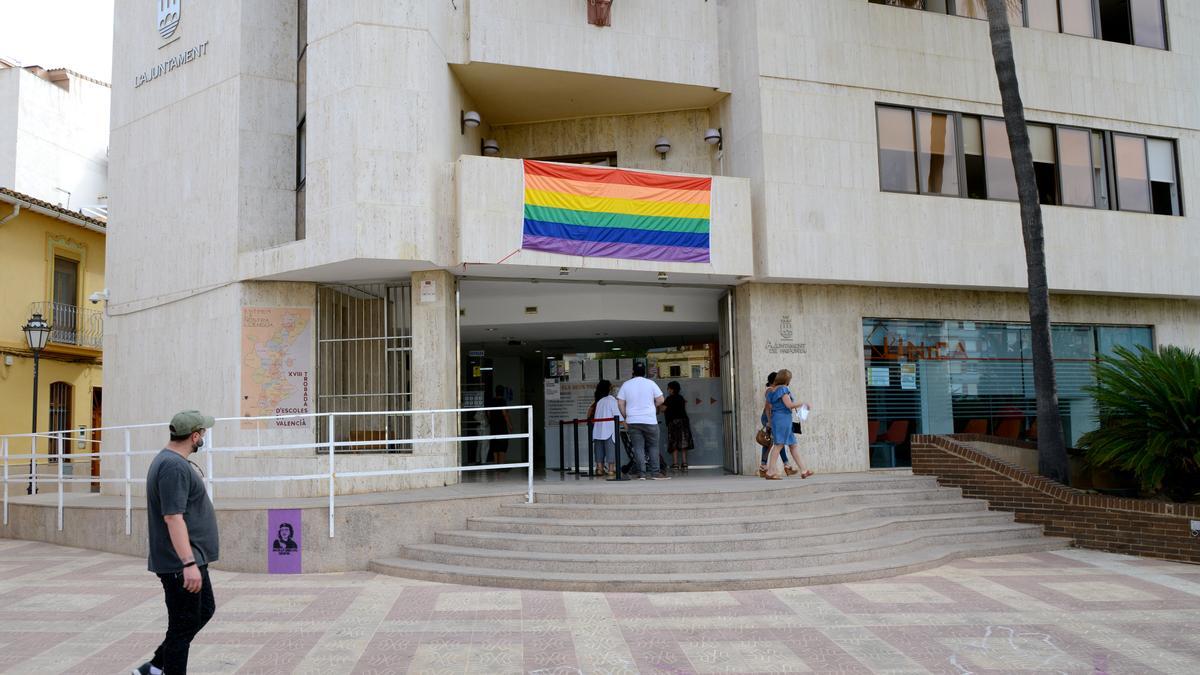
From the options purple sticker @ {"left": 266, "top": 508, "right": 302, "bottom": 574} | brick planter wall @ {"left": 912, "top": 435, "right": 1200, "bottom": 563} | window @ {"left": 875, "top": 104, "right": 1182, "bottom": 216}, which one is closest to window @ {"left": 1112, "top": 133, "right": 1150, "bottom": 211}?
window @ {"left": 875, "top": 104, "right": 1182, "bottom": 216}

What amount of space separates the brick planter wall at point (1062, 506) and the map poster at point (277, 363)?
9.25 meters

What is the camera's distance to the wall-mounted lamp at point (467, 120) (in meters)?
14.3

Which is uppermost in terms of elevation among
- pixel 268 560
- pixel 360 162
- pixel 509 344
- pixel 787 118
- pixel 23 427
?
pixel 787 118

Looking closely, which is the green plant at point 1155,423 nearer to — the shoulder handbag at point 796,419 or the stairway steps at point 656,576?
the stairway steps at point 656,576

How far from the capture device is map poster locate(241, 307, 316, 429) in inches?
518

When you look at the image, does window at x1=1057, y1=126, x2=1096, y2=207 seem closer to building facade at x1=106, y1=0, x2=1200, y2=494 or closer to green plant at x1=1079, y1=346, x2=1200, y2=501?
building facade at x1=106, y1=0, x2=1200, y2=494

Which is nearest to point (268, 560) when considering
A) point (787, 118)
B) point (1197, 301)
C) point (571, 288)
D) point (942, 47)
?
point (571, 288)

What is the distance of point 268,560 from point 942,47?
13.4m

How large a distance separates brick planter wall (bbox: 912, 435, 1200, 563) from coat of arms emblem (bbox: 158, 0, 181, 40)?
13.5 meters

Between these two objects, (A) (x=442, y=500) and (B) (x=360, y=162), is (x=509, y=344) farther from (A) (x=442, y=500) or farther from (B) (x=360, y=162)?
(A) (x=442, y=500)

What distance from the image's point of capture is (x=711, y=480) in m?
13.0

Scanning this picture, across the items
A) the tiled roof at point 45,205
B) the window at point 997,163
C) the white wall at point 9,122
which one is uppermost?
the white wall at point 9,122

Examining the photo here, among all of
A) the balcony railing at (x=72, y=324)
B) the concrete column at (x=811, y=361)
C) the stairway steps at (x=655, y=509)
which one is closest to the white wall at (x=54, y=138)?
the balcony railing at (x=72, y=324)

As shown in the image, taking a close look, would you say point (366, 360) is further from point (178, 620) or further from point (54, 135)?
point (54, 135)
